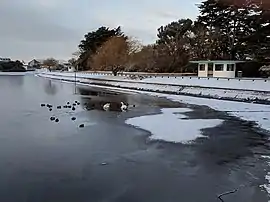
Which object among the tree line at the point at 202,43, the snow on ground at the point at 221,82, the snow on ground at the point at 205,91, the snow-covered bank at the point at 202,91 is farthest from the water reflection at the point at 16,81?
the snow on ground at the point at 221,82

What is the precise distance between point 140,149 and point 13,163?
341 cm

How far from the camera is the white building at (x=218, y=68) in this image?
36094 mm

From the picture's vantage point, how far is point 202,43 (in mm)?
42812

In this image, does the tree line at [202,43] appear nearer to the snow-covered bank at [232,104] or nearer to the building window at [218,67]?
the building window at [218,67]

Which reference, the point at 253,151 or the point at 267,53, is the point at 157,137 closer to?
the point at 253,151

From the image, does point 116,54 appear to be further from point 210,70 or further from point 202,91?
point 202,91

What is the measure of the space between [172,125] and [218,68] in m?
24.5

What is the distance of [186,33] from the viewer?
46750mm

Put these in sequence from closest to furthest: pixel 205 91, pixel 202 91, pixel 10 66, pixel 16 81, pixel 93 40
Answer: pixel 205 91
pixel 202 91
pixel 16 81
pixel 93 40
pixel 10 66

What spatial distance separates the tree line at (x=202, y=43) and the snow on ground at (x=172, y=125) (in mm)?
12988

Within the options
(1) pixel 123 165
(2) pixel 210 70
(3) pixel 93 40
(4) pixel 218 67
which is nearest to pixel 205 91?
→ (4) pixel 218 67

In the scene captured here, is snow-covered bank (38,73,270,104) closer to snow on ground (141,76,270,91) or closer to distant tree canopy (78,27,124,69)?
snow on ground (141,76,270,91)

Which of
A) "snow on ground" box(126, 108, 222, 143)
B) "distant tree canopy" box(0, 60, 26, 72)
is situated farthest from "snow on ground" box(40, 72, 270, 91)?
"distant tree canopy" box(0, 60, 26, 72)

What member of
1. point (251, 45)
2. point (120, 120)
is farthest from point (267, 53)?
point (120, 120)
